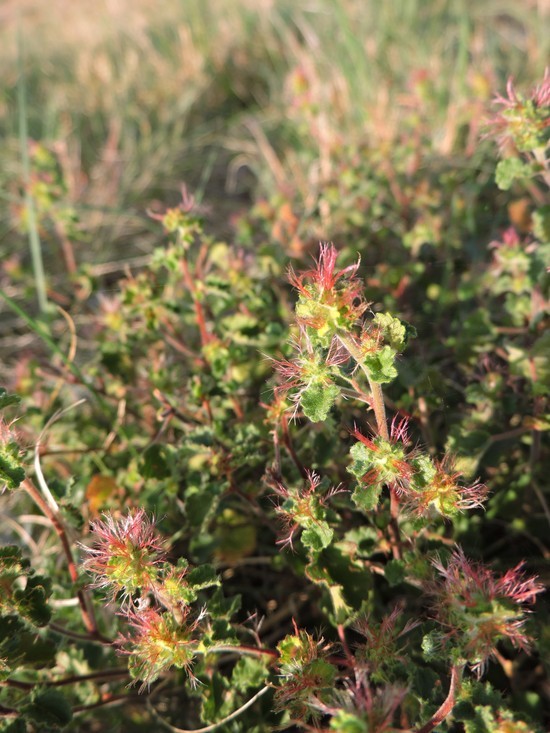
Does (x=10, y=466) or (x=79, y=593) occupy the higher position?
(x=10, y=466)

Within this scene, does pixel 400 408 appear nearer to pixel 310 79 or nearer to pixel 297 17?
pixel 310 79

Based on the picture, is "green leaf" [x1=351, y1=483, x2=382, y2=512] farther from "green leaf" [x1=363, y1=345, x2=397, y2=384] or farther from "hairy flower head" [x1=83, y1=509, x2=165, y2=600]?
"hairy flower head" [x1=83, y1=509, x2=165, y2=600]

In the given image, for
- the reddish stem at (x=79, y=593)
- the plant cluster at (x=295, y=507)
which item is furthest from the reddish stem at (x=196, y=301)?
the reddish stem at (x=79, y=593)

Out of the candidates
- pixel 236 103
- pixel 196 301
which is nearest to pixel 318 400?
pixel 196 301

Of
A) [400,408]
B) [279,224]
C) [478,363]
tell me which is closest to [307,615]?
[400,408]

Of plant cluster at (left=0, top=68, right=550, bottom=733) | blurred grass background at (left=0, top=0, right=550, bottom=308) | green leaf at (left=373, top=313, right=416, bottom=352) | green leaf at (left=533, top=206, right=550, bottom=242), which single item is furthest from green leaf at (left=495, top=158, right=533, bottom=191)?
blurred grass background at (left=0, top=0, right=550, bottom=308)

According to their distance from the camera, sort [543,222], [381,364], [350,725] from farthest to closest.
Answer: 1. [543,222]
2. [381,364]
3. [350,725]

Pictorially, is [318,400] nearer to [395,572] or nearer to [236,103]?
[395,572]
